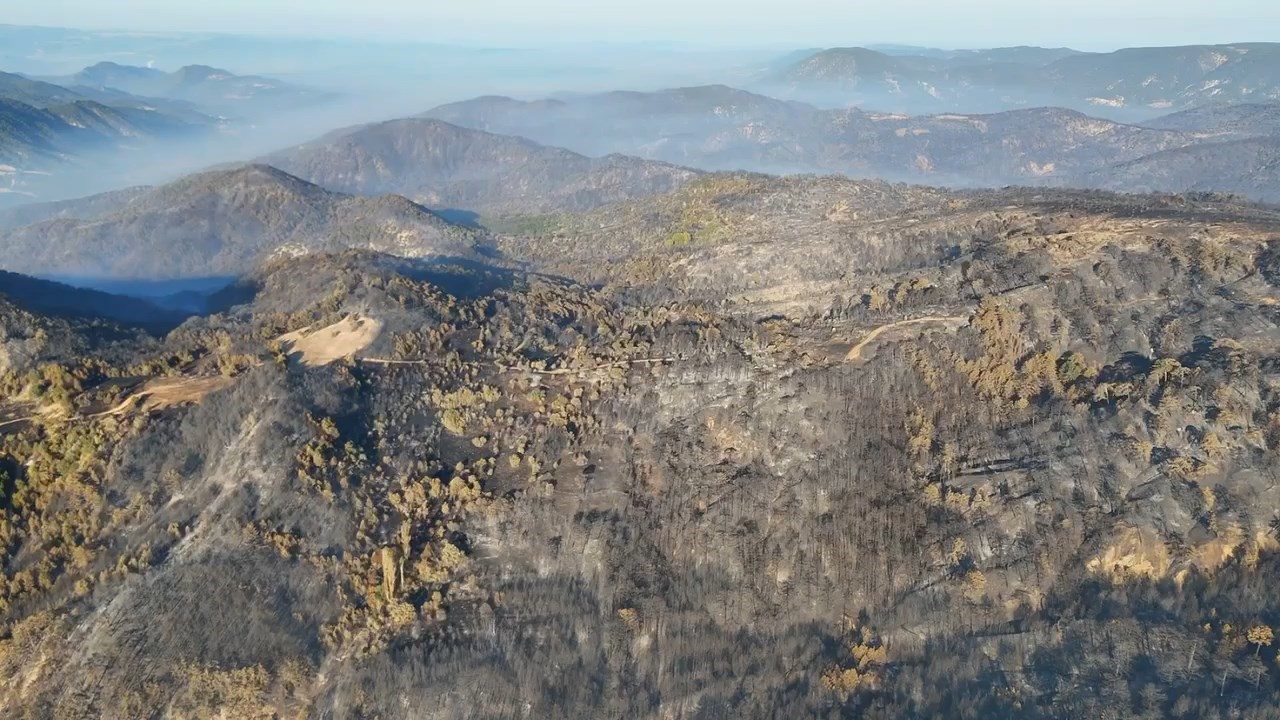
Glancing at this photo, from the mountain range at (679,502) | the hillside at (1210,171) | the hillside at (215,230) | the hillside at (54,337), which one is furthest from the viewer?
the hillside at (1210,171)

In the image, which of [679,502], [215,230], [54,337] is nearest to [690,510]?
[679,502]

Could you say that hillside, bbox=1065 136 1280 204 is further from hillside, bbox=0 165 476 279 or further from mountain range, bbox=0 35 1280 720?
hillside, bbox=0 165 476 279

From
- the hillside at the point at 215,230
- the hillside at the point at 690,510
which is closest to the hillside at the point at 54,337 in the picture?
the hillside at the point at 690,510

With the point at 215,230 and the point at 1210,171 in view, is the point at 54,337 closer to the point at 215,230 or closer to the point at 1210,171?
the point at 215,230

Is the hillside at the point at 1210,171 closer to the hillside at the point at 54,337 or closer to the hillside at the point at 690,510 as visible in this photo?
the hillside at the point at 690,510

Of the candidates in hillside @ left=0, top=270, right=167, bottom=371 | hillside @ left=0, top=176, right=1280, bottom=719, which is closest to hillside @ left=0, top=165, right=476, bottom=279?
hillside @ left=0, top=270, right=167, bottom=371

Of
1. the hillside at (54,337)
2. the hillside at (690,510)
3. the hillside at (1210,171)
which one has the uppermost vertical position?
the hillside at (1210,171)
